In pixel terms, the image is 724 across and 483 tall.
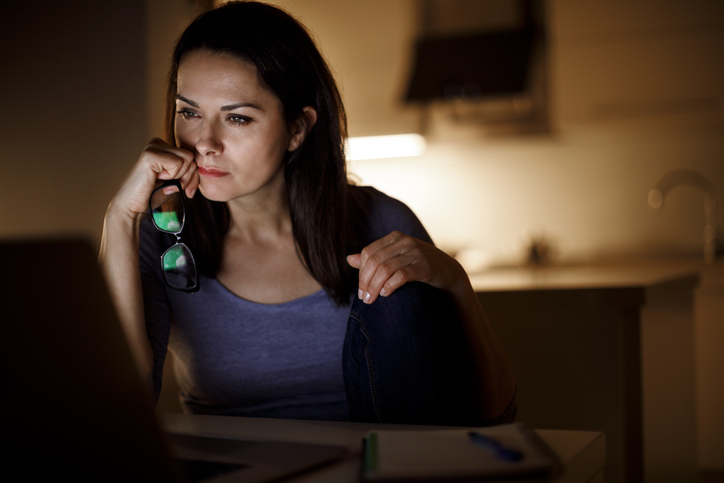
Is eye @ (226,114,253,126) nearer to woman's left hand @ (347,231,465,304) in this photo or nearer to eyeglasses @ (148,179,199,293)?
eyeglasses @ (148,179,199,293)

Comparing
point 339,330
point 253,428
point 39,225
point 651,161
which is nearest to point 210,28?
point 339,330

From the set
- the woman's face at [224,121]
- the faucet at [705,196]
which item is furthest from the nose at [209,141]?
the faucet at [705,196]

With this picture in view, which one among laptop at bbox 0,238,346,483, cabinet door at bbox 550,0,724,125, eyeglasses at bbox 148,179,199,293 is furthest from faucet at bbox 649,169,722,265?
laptop at bbox 0,238,346,483

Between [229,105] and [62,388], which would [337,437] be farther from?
[229,105]

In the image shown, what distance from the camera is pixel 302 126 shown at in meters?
1.30

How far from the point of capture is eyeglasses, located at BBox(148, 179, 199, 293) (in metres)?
1.06

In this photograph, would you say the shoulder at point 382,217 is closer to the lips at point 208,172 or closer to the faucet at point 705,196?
the lips at point 208,172

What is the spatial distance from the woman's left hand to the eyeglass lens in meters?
0.33

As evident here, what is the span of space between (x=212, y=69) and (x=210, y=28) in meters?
0.11

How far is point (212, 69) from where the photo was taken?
1142 mm

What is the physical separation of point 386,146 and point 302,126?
1866mm

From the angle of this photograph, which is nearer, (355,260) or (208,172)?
(355,260)

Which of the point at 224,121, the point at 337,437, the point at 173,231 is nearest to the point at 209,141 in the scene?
the point at 224,121

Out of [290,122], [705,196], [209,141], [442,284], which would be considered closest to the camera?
[442,284]
